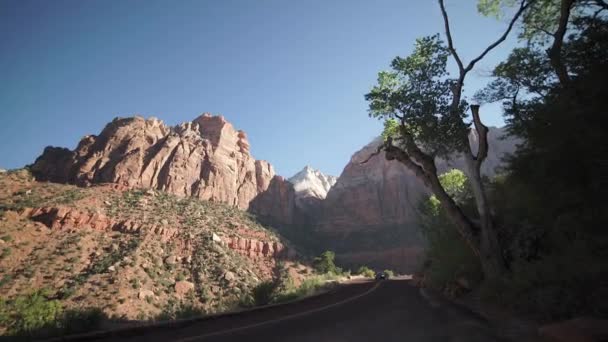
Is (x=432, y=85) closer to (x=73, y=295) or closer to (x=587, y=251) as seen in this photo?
(x=587, y=251)

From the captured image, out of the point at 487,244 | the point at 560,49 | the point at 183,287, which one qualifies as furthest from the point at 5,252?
the point at 560,49

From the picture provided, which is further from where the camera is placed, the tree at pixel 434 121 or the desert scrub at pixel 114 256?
the desert scrub at pixel 114 256

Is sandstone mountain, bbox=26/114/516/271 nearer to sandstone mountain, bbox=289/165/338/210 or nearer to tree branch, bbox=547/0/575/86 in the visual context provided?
sandstone mountain, bbox=289/165/338/210

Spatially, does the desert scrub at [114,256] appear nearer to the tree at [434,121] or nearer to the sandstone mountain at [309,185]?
the tree at [434,121]

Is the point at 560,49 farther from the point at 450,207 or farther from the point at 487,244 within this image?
the point at 487,244

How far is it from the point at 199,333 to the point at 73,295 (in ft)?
107

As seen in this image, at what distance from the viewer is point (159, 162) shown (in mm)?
76125

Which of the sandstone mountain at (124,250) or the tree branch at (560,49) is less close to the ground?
the tree branch at (560,49)

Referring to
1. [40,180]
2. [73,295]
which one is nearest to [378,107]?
[73,295]

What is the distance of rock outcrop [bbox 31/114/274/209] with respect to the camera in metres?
68.9

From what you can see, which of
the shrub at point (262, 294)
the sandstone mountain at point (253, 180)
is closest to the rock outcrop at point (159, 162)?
the sandstone mountain at point (253, 180)

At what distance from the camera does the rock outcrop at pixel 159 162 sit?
68.9 metres

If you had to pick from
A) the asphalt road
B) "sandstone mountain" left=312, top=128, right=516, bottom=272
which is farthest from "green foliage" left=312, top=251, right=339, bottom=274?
the asphalt road

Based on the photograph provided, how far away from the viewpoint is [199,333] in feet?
23.0
